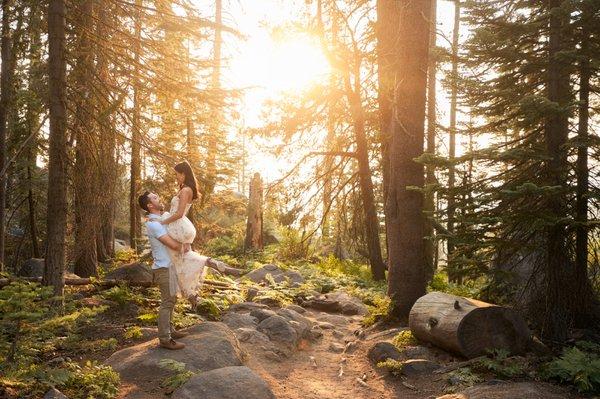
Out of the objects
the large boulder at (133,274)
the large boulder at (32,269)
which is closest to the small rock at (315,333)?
the large boulder at (133,274)

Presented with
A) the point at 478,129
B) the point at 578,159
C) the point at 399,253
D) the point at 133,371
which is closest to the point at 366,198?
the point at 399,253

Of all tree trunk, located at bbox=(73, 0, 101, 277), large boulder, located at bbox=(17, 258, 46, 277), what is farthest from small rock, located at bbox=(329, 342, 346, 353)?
large boulder, located at bbox=(17, 258, 46, 277)

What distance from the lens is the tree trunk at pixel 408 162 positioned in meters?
8.98

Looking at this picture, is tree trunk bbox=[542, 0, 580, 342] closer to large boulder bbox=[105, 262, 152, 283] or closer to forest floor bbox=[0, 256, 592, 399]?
forest floor bbox=[0, 256, 592, 399]

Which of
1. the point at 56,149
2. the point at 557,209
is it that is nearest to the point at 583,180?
the point at 557,209

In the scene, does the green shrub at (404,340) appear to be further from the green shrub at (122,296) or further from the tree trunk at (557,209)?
the green shrub at (122,296)

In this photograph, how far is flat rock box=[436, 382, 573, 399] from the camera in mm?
5041

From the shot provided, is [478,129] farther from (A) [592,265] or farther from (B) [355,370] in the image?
(B) [355,370]

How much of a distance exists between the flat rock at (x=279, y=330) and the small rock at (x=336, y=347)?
0.67m

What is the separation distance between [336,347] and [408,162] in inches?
154

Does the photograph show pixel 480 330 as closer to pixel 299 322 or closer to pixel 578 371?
pixel 578 371

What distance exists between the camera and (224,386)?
5145 mm

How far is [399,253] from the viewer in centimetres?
905

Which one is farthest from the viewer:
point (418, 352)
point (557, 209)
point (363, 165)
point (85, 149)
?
point (363, 165)
